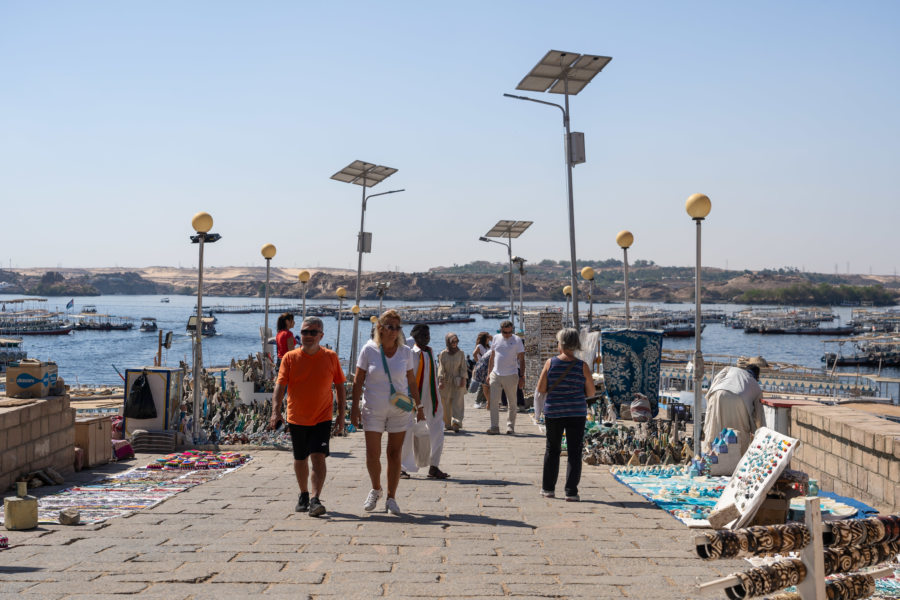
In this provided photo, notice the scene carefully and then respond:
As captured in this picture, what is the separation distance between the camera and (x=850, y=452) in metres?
6.98

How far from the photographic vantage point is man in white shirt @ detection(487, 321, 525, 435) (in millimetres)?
11875

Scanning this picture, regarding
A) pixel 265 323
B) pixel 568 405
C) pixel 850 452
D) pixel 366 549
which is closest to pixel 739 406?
pixel 850 452

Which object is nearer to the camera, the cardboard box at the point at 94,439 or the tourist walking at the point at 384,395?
the tourist walking at the point at 384,395

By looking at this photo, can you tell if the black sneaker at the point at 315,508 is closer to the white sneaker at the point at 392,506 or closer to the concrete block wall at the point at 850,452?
the white sneaker at the point at 392,506

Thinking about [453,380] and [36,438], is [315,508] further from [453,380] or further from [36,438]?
[453,380]

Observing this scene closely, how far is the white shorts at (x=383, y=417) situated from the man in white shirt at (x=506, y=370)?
5327mm

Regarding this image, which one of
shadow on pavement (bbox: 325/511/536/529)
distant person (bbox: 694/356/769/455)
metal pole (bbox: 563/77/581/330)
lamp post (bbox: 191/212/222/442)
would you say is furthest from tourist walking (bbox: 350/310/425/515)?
metal pole (bbox: 563/77/581/330)

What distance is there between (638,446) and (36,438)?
6159mm

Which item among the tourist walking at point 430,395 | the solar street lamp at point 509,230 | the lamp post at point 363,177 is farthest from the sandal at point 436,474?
the solar street lamp at point 509,230

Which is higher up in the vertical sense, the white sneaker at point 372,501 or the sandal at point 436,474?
the white sneaker at point 372,501

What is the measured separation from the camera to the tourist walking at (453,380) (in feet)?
37.3

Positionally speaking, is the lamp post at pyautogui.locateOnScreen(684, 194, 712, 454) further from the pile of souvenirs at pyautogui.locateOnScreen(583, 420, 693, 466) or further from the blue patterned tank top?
the blue patterned tank top

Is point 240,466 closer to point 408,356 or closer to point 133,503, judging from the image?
point 133,503

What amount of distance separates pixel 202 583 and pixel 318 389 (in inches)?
83.5
